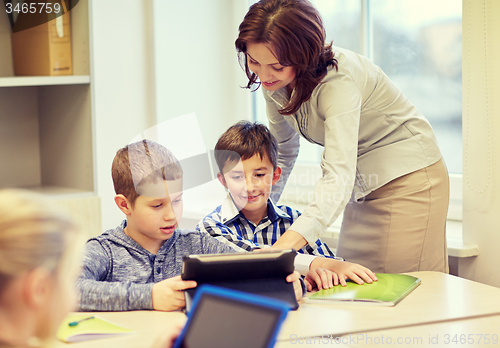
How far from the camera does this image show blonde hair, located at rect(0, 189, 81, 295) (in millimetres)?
505

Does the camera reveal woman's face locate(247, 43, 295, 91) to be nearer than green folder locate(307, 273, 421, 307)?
No

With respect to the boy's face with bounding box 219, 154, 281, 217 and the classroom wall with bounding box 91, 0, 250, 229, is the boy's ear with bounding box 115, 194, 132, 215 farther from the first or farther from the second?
the classroom wall with bounding box 91, 0, 250, 229

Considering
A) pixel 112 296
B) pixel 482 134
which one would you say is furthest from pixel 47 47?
pixel 482 134

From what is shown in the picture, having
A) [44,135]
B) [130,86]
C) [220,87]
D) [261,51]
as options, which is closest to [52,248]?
[261,51]

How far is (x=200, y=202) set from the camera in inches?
67.1

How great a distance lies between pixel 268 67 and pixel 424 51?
35.3 inches

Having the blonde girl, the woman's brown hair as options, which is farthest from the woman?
the blonde girl

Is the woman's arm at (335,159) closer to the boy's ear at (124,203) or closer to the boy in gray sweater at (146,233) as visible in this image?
the boy in gray sweater at (146,233)

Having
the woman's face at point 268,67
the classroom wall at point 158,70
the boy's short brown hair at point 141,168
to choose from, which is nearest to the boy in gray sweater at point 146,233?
the boy's short brown hair at point 141,168

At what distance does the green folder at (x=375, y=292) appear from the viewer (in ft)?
3.64

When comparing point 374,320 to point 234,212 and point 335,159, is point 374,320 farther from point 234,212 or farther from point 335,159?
point 234,212

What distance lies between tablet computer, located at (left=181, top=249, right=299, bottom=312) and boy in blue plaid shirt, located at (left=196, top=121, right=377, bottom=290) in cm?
45

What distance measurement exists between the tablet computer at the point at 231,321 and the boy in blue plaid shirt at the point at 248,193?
34.1 inches

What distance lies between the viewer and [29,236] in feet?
1.69
